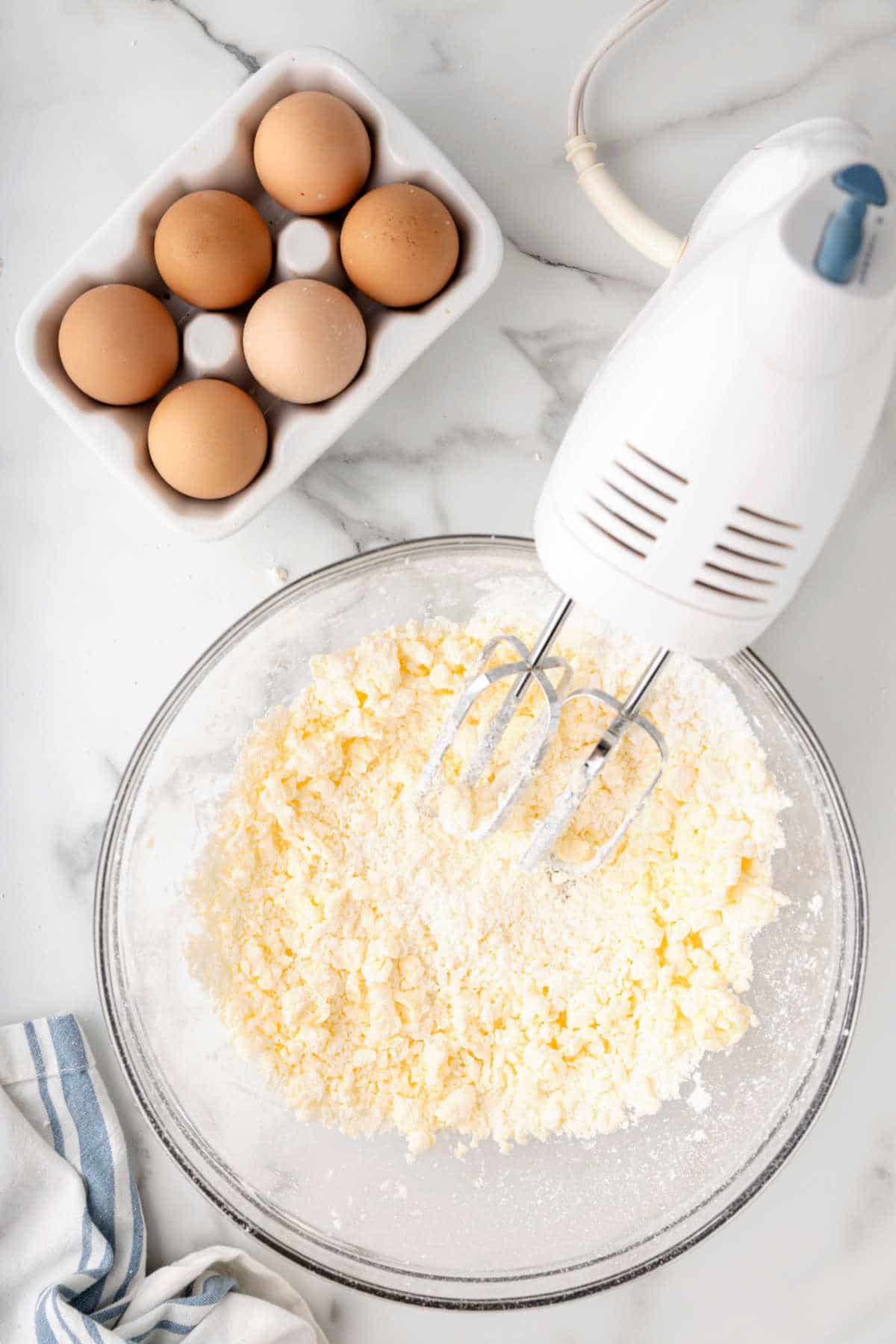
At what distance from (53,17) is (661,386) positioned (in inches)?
29.2

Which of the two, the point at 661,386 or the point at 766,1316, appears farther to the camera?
the point at 766,1316

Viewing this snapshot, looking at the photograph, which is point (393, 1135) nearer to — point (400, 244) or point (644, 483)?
point (644, 483)

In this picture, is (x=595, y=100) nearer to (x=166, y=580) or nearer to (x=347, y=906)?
(x=166, y=580)

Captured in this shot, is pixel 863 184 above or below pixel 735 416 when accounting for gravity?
above

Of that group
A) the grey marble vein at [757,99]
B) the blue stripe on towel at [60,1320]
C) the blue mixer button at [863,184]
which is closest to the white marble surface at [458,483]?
the grey marble vein at [757,99]

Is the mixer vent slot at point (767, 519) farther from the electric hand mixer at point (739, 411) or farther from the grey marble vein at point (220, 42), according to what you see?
the grey marble vein at point (220, 42)

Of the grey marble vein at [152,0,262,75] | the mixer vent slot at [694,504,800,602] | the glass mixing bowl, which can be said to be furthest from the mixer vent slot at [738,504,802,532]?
the grey marble vein at [152,0,262,75]

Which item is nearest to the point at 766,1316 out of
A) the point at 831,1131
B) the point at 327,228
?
the point at 831,1131

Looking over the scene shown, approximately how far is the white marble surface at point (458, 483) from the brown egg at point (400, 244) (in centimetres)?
11

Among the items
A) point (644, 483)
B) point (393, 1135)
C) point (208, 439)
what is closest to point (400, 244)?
point (208, 439)

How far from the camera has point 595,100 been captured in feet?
3.22

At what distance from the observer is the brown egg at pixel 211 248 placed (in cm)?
88

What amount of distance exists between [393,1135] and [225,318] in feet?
2.36

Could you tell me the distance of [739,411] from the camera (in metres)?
0.61
